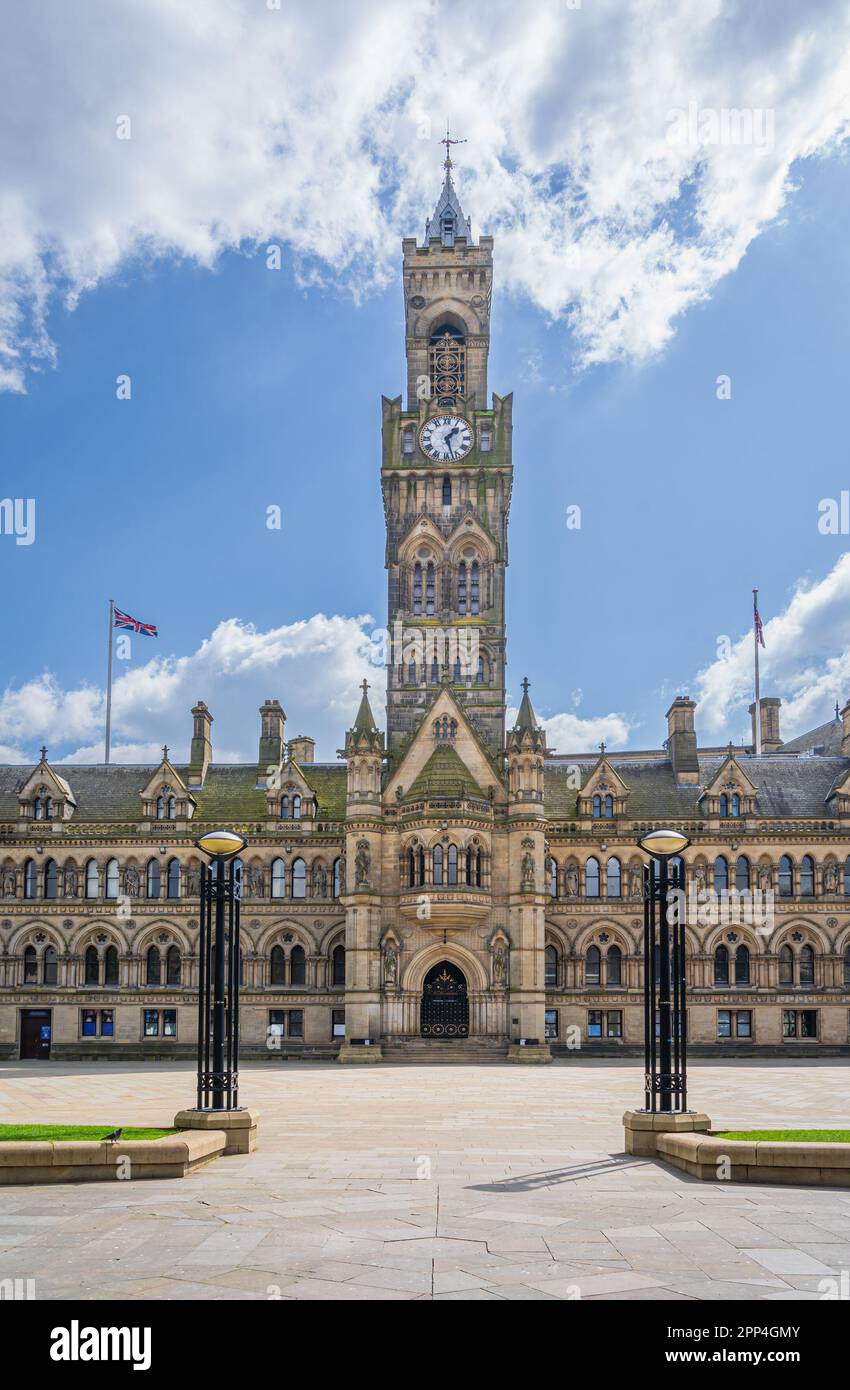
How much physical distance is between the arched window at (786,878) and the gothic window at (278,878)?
883 inches

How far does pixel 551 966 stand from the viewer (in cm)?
5384

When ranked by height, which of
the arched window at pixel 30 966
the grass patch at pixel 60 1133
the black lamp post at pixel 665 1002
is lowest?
the arched window at pixel 30 966

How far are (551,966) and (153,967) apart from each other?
712 inches

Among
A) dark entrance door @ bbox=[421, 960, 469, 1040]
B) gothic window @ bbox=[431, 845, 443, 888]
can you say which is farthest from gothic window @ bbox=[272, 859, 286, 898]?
gothic window @ bbox=[431, 845, 443, 888]

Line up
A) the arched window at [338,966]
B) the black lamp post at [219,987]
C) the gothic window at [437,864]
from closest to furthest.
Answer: the black lamp post at [219,987], the gothic window at [437,864], the arched window at [338,966]

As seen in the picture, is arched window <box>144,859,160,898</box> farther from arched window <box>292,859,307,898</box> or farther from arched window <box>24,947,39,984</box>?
arched window <box>292,859,307,898</box>

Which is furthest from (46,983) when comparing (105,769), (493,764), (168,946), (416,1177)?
(416,1177)

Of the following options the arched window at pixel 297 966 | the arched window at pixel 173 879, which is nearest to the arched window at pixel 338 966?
the arched window at pixel 297 966

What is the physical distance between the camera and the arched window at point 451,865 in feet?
164

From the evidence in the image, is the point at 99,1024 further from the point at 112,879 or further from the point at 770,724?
the point at 770,724

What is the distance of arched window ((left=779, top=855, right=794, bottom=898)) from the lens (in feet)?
A: 176

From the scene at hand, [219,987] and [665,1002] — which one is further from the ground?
[219,987]

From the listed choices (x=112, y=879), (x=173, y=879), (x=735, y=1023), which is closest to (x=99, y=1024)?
(x=112, y=879)

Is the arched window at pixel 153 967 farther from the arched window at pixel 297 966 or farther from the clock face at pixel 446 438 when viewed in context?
the clock face at pixel 446 438
